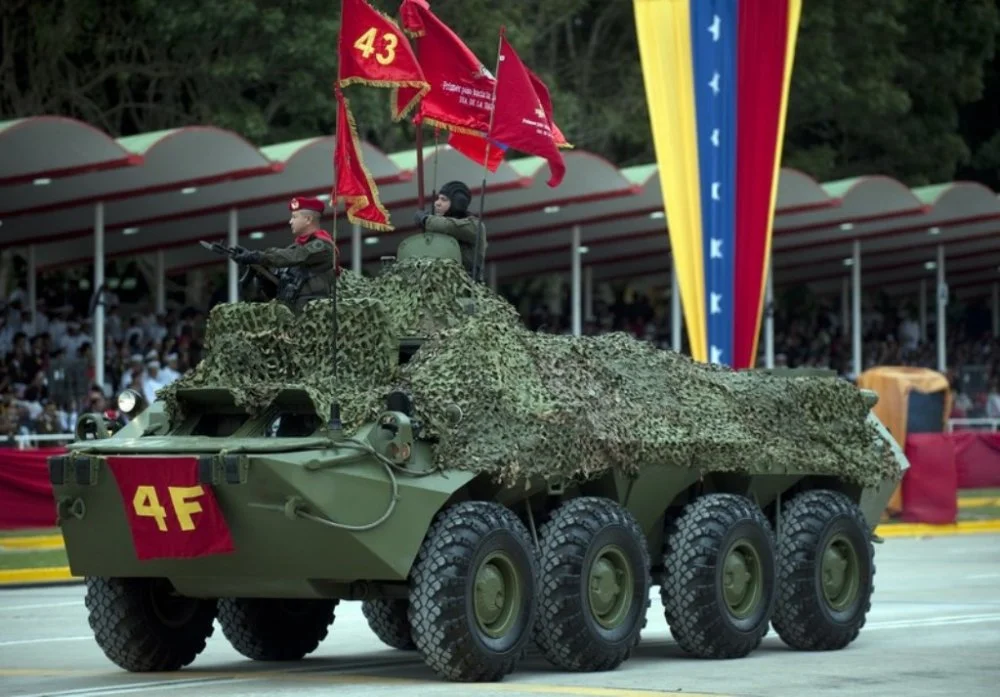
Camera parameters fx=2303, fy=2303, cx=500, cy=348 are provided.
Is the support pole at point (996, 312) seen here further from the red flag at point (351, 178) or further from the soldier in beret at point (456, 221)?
the red flag at point (351, 178)

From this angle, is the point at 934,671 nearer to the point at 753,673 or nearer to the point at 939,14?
the point at 753,673

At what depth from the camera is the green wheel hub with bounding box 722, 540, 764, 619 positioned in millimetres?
14992

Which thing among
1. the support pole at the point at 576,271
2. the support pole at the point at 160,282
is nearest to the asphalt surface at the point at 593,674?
the support pole at the point at 160,282

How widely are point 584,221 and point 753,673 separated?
997 inches

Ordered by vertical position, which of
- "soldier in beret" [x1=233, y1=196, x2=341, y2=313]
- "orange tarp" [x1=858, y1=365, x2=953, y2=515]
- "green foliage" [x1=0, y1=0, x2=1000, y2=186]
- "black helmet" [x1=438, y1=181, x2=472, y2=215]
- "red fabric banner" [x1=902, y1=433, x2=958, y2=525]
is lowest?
"red fabric banner" [x1=902, y1=433, x2=958, y2=525]

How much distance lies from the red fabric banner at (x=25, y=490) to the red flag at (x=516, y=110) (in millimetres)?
10667

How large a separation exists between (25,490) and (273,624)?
435 inches

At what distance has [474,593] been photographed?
13.1 meters

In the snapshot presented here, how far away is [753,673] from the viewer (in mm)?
14008

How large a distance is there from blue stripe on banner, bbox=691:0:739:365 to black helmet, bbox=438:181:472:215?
34.1ft

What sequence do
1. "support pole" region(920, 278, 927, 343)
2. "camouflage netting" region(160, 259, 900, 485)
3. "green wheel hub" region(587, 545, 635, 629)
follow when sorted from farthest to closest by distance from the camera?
1. "support pole" region(920, 278, 927, 343)
2. "green wheel hub" region(587, 545, 635, 629)
3. "camouflage netting" region(160, 259, 900, 485)

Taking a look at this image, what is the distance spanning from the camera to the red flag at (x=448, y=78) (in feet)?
54.6

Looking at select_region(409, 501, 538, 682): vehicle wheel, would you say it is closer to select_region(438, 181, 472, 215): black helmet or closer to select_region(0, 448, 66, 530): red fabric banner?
select_region(438, 181, 472, 215): black helmet

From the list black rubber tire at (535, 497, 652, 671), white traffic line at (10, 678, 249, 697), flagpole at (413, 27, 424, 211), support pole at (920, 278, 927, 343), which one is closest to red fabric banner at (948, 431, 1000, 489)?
support pole at (920, 278, 927, 343)
